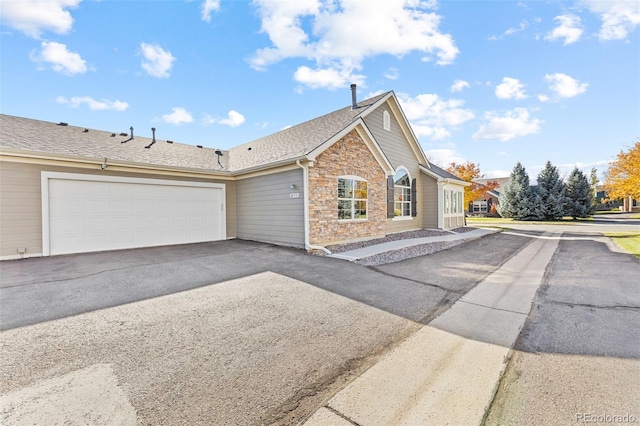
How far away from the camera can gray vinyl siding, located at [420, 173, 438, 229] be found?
16422 mm

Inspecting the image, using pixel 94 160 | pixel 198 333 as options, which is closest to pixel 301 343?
pixel 198 333

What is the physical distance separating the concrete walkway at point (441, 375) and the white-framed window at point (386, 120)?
11.7 metres

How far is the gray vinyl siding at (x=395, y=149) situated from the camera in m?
14.1

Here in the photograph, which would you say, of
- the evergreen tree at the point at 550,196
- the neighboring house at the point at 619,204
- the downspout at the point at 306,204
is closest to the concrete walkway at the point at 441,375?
the downspout at the point at 306,204

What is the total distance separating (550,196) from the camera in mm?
28141

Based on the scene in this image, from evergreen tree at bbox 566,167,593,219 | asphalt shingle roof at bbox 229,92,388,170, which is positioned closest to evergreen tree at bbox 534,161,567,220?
evergreen tree at bbox 566,167,593,219

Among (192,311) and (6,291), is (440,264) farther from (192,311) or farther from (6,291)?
(6,291)

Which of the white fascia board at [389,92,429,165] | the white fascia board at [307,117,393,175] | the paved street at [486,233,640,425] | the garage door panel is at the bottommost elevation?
the paved street at [486,233,640,425]

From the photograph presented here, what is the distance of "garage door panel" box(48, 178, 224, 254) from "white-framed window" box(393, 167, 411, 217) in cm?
885

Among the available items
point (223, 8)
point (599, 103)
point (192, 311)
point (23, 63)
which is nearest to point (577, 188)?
point (599, 103)

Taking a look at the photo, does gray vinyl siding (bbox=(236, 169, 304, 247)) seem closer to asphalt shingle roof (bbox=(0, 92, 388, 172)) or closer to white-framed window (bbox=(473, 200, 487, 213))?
asphalt shingle roof (bbox=(0, 92, 388, 172))

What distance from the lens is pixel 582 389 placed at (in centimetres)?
257

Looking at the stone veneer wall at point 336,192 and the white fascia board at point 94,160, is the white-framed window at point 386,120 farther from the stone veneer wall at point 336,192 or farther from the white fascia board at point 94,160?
the white fascia board at point 94,160

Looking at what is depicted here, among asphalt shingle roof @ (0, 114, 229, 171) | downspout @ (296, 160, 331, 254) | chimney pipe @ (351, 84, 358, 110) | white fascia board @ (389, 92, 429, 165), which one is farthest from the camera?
white fascia board @ (389, 92, 429, 165)
